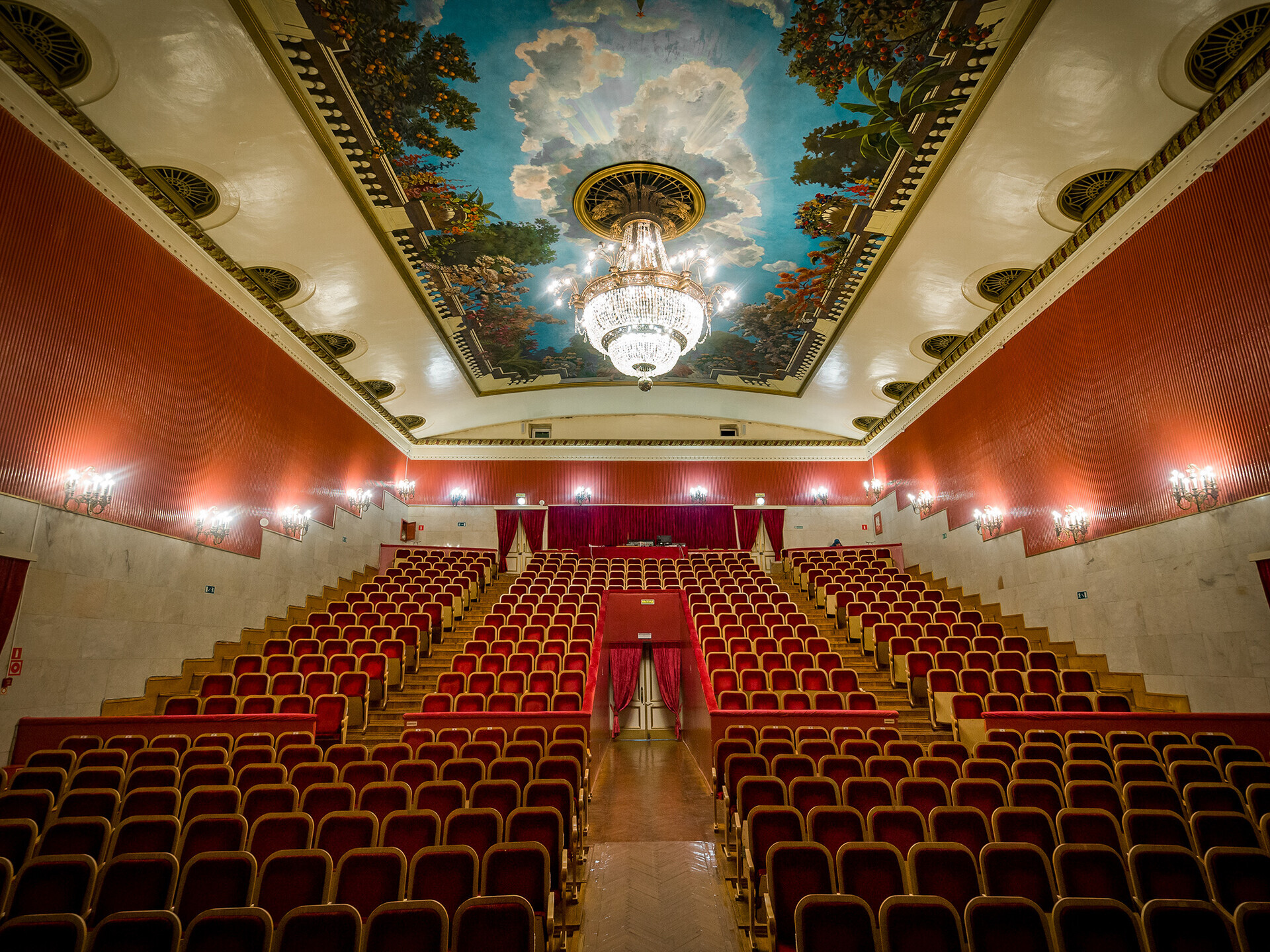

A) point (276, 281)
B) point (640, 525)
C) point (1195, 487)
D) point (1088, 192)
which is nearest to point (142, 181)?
point (276, 281)

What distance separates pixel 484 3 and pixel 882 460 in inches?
457

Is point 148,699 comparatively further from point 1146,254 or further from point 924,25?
point 1146,254

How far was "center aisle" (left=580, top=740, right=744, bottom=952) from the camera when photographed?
10.0ft

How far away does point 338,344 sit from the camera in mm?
10047

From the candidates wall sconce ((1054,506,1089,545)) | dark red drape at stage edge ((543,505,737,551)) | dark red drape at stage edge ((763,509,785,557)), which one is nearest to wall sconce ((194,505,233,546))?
dark red drape at stage edge ((543,505,737,551))

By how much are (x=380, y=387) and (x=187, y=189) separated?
5.41m

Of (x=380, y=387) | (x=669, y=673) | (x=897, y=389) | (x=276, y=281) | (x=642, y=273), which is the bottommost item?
(x=669, y=673)

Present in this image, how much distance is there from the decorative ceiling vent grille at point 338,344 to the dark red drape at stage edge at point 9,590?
5250mm

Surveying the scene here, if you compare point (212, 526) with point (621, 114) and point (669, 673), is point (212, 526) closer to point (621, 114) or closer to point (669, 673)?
point (669, 673)

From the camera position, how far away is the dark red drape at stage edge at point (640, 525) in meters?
14.9

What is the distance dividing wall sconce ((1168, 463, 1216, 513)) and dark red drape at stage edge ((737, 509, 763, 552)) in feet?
29.8

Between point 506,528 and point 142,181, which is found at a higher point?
point 142,181

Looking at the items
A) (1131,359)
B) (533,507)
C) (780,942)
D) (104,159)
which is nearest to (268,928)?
(780,942)

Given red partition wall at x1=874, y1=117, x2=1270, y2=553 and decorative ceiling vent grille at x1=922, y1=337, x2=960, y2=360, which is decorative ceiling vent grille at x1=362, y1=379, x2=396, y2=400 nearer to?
decorative ceiling vent grille at x1=922, y1=337, x2=960, y2=360
